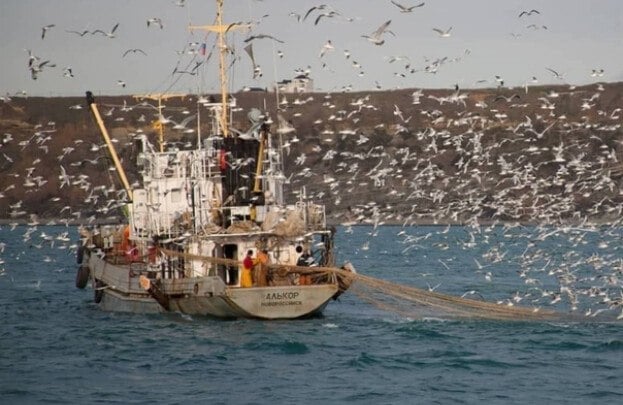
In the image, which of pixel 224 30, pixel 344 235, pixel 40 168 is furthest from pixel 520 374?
pixel 40 168

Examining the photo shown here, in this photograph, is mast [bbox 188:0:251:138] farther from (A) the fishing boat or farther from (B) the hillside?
(B) the hillside

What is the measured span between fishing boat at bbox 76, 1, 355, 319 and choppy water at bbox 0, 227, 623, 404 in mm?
737

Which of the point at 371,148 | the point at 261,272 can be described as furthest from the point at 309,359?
the point at 371,148

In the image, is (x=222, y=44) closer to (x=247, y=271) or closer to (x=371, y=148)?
(x=247, y=271)

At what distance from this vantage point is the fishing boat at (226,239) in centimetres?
4669

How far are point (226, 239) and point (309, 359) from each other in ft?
22.9

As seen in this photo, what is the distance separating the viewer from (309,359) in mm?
42281

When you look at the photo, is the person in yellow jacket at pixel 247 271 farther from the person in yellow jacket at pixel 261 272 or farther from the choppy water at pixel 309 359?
the choppy water at pixel 309 359

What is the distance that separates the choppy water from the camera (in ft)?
123

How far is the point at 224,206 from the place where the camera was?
1933 inches

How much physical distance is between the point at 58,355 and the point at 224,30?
12768mm

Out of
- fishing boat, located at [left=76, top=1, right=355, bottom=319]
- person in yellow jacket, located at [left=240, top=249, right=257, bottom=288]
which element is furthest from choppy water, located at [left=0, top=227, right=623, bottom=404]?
person in yellow jacket, located at [left=240, top=249, right=257, bottom=288]

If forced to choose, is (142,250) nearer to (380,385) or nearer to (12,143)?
(380,385)

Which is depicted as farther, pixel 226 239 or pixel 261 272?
pixel 226 239
